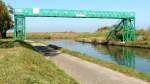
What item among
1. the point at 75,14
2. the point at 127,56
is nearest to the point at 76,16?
the point at 75,14

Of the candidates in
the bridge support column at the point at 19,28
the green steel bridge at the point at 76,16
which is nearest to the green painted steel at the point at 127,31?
the green steel bridge at the point at 76,16

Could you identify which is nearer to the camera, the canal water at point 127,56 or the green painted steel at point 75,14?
Result: the canal water at point 127,56

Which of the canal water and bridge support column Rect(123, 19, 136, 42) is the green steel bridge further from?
the canal water

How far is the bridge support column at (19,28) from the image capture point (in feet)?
234

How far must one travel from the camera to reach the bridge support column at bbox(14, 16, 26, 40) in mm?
71406

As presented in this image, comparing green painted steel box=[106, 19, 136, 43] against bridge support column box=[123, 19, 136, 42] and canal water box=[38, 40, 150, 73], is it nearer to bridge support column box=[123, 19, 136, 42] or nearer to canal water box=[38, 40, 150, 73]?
bridge support column box=[123, 19, 136, 42]

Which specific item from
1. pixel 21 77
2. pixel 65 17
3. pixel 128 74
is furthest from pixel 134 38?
pixel 21 77

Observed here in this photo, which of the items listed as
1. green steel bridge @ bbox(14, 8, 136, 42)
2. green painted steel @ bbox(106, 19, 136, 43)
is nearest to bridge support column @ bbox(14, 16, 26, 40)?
green steel bridge @ bbox(14, 8, 136, 42)

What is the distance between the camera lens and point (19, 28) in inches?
2891

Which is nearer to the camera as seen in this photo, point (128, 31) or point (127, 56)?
point (127, 56)

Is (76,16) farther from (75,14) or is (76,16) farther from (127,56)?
(127,56)

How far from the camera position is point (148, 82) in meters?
15.4

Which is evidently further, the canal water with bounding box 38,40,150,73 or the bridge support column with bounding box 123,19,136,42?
the bridge support column with bounding box 123,19,136,42

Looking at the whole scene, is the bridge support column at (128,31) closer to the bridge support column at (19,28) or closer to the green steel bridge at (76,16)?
the green steel bridge at (76,16)
